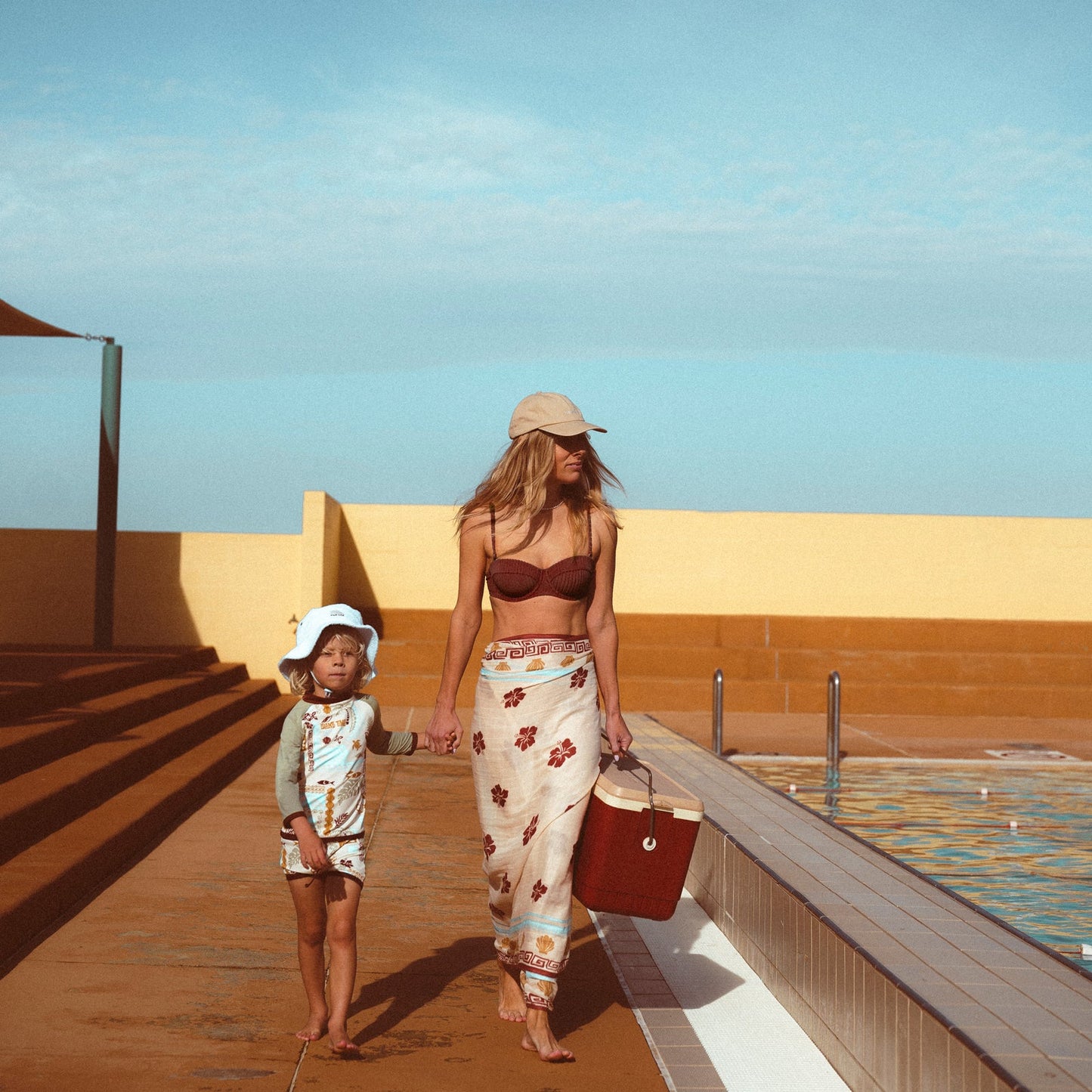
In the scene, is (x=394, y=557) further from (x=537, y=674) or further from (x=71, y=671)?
(x=537, y=674)

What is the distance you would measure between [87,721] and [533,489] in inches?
196

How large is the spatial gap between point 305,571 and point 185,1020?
11962 millimetres

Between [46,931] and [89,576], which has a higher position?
[89,576]

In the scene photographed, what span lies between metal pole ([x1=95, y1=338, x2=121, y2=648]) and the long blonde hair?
→ 11.4 m

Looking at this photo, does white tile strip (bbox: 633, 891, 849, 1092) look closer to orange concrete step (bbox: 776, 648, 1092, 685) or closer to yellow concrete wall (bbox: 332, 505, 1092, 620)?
orange concrete step (bbox: 776, 648, 1092, 685)

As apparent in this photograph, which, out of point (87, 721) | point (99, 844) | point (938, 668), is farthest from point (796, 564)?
point (99, 844)

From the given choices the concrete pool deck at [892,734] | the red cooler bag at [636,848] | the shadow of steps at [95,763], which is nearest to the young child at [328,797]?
the red cooler bag at [636,848]

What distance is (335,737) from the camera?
3.82 metres

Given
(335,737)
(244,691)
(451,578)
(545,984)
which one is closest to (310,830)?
(335,737)

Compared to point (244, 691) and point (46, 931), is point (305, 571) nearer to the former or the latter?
point (244, 691)

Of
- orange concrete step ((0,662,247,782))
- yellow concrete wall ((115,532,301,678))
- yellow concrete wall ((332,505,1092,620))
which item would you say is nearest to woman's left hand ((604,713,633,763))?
orange concrete step ((0,662,247,782))

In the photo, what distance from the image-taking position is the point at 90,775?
22.6 ft

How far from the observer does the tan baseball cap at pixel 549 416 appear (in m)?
3.98

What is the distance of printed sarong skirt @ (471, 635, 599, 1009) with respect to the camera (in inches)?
152
